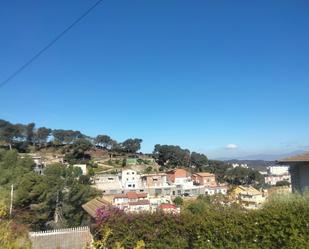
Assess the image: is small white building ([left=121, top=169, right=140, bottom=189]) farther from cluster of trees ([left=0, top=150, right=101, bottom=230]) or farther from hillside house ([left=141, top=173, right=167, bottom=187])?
cluster of trees ([left=0, top=150, right=101, bottom=230])

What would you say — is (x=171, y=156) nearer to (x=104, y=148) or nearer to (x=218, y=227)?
(x=104, y=148)

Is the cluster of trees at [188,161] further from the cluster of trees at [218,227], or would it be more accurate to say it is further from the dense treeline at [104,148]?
the cluster of trees at [218,227]

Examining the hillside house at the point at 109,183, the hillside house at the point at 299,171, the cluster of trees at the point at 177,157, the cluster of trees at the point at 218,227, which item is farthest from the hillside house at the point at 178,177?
the cluster of trees at the point at 218,227

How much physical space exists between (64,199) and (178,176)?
5549cm

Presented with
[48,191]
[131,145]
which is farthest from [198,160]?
[48,191]

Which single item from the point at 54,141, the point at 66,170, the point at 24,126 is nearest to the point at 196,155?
the point at 54,141

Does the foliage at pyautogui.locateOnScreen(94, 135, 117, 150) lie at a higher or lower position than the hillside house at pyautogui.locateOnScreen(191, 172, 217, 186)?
higher

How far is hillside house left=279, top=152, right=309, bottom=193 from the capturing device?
31.2ft

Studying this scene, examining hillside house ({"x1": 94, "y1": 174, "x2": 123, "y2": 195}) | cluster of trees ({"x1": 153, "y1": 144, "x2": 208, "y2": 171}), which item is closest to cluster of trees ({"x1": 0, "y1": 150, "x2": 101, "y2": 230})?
hillside house ({"x1": 94, "y1": 174, "x2": 123, "y2": 195})

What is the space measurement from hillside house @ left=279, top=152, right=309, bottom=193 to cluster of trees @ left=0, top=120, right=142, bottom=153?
88772mm

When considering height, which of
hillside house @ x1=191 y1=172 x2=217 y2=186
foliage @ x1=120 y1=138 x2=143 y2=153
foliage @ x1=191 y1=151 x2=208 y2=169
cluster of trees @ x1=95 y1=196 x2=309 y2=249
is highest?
foliage @ x1=120 y1=138 x2=143 y2=153

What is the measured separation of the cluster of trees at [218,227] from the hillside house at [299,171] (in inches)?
119

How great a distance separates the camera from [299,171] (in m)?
9.90

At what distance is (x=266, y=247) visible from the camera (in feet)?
19.6
